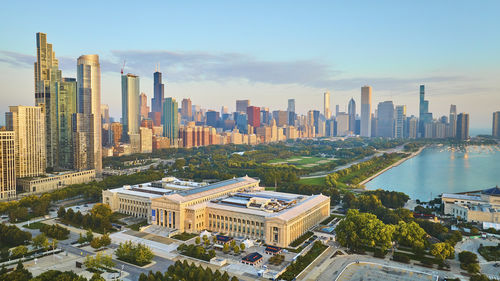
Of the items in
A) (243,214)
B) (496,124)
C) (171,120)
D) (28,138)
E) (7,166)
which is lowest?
(243,214)

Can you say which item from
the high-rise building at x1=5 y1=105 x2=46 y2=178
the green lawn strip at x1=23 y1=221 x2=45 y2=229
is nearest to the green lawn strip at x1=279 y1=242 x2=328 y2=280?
the green lawn strip at x1=23 y1=221 x2=45 y2=229

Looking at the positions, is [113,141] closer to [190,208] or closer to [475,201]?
[190,208]

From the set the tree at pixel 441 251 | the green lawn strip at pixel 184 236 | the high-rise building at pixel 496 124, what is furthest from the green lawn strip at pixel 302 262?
the high-rise building at pixel 496 124

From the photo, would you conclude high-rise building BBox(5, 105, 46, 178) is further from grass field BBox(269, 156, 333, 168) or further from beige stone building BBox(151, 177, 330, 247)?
grass field BBox(269, 156, 333, 168)

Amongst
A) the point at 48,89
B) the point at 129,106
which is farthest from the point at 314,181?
the point at 129,106

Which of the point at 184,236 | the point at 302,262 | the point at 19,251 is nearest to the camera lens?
the point at 302,262

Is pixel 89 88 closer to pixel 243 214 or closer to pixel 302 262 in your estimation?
pixel 243 214

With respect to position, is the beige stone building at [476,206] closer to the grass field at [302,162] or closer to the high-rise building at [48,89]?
the grass field at [302,162]
